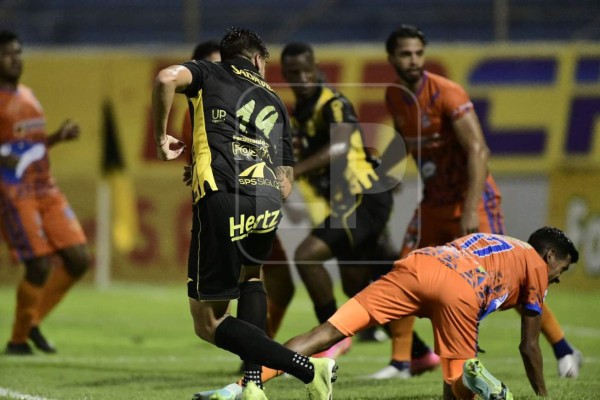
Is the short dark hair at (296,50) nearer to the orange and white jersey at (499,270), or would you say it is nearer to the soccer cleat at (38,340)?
the orange and white jersey at (499,270)

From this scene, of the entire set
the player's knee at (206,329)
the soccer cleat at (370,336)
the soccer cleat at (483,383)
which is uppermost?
the player's knee at (206,329)

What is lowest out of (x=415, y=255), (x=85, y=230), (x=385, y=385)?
(x=85, y=230)

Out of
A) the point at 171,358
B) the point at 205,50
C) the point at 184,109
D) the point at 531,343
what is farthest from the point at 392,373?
the point at 184,109

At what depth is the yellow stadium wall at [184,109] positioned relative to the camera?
55.9ft

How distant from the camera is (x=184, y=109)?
17.2 metres

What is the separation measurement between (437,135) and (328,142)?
908 millimetres

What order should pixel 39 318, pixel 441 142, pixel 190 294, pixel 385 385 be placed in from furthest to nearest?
pixel 39 318
pixel 441 142
pixel 385 385
pixel 190 294

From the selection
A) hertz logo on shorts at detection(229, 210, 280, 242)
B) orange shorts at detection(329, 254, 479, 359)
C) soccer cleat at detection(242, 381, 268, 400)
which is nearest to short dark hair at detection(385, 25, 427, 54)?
orange shorts at detection(329, 254, 479, 359)

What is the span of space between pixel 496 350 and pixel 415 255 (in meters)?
4.31

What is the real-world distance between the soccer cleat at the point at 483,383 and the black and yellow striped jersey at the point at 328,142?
3293mm

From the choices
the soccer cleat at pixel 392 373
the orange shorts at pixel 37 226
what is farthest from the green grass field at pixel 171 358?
the orange shorts at pixel 37 226

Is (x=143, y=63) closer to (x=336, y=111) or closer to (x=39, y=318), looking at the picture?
(x=39, y=318)

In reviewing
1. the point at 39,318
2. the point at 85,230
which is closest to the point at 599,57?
the point at 85,230

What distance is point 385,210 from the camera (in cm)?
969
